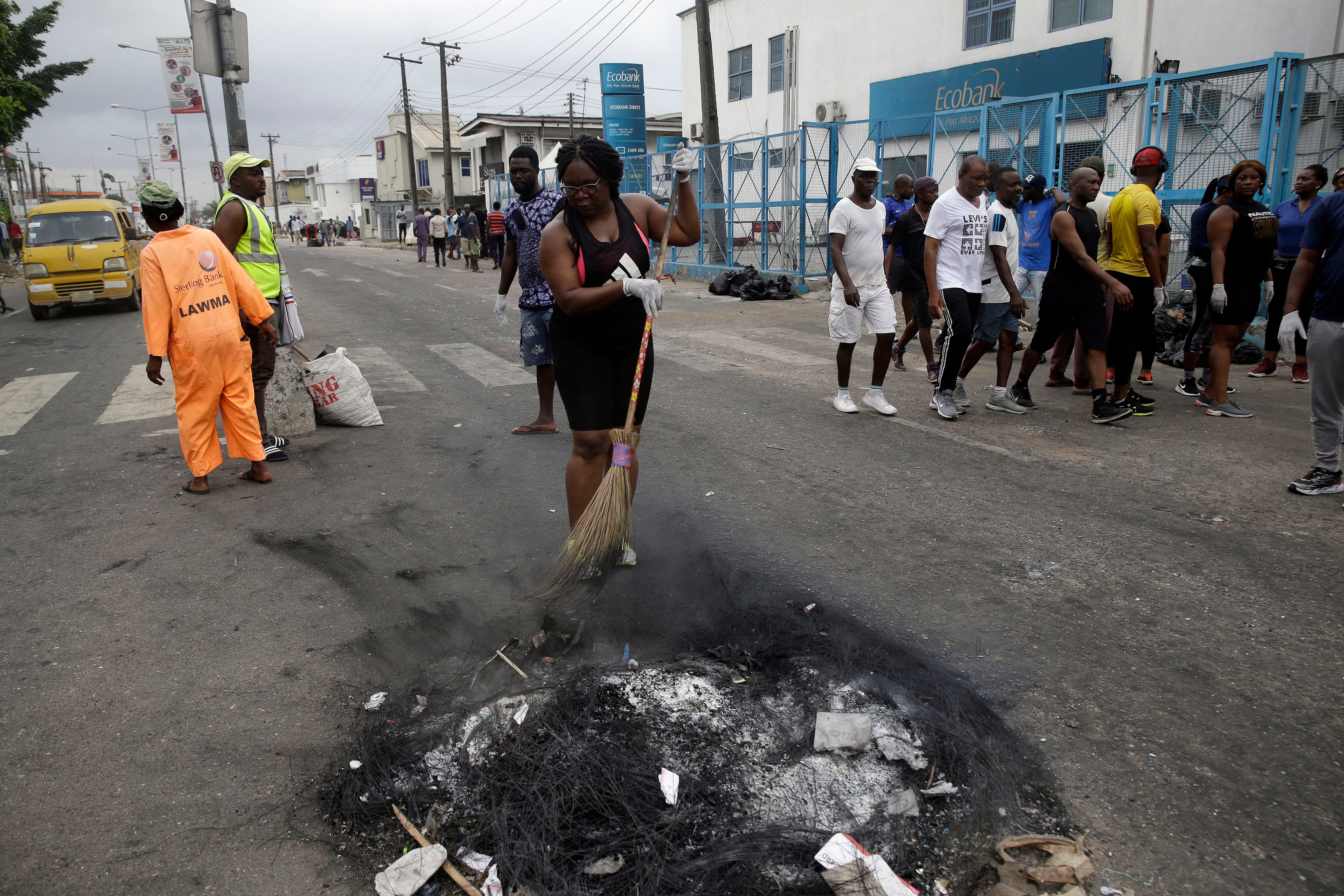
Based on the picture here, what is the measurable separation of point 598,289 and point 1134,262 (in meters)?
4.92

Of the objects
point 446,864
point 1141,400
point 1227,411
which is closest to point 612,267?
point 446,864

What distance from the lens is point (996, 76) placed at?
59.8ft

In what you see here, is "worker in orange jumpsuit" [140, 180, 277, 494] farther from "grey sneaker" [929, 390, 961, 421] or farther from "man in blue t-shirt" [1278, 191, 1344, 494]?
"man in blue t-shirt" [1278, 191, 1344, 494]

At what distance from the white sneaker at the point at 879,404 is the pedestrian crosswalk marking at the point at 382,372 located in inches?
161

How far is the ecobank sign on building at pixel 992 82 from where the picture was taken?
16.3 m

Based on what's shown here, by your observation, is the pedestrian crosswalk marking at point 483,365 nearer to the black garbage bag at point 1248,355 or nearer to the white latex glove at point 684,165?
the white latex glove at point 684,165

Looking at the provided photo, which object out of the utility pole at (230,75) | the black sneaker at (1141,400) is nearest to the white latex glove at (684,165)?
the black sneaker at (1141,400)

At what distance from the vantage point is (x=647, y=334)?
3643mm

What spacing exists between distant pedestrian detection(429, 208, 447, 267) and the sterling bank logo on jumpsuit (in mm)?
23155

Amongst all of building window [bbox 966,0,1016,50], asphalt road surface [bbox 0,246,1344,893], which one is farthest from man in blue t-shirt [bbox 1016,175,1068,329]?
building window [bbox 966,0,1016,50]

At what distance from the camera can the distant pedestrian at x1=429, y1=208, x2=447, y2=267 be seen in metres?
27.1

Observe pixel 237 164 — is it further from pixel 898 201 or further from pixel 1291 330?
pixel 898 201

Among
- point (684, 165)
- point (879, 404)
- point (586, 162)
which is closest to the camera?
point (586, 162)

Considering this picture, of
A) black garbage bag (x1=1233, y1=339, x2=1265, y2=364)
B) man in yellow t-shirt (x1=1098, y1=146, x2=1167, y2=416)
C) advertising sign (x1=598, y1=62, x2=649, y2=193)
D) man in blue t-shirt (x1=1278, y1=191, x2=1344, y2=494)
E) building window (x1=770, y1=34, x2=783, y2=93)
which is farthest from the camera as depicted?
building window (x1=770, y1=34, x2=783, y2=93)
